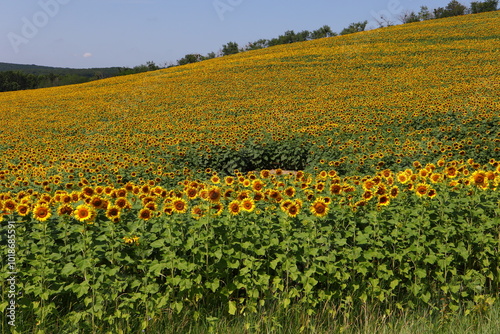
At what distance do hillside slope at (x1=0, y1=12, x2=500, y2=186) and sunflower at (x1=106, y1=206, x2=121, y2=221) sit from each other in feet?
20.0

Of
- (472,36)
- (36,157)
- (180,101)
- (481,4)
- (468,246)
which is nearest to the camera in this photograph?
(468,246)

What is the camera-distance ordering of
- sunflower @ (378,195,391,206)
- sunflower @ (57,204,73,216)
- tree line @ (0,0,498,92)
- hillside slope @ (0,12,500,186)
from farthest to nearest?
tree line @ (0,0,498,92) < hillside slope @ (0,12,500,186) < sunflower @ (378,195,391,206) < sunflower @ (57,204,73,216)

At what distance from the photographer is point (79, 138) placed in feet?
58.5

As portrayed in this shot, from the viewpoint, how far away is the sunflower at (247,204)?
415 centimetres

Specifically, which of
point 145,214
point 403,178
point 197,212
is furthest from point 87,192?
point 403,178

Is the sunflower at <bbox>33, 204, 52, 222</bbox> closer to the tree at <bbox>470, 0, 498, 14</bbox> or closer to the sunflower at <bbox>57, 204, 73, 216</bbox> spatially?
the sunflower at <bbox>57, 204, 73, 216</bbox>

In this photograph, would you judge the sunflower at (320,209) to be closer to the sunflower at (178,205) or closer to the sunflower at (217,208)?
the sunflower at (217,208)

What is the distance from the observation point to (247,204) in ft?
13.8

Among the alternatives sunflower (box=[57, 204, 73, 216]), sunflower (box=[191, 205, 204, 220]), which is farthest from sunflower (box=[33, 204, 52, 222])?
sunflower (box=[191, 205, 204, 220])

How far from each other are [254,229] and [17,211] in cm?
246

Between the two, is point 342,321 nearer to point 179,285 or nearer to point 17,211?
point 179,285

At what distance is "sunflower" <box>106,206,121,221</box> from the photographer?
382 cm

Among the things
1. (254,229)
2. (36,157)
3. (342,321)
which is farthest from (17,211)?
(36,157)

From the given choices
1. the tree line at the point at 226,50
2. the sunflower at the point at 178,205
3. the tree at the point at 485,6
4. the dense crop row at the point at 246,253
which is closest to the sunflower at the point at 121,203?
the dense crop row at the point at 246,253
